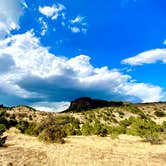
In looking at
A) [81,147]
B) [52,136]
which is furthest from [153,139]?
[52,136]

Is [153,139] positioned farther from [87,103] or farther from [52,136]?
[87,103]

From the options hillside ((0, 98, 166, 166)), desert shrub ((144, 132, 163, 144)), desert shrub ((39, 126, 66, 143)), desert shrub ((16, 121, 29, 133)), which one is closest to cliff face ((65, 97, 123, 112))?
hillside ((0, 98, 166, 166))

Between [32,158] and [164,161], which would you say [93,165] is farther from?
A: [164,161]

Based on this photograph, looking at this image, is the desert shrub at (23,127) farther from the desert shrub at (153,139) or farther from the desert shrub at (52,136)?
the desert shrub at (153,139)

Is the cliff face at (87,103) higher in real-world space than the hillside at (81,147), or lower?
higher

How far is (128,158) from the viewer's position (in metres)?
18.1

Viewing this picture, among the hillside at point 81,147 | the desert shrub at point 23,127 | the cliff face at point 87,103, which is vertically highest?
the cliff face at point 87,103

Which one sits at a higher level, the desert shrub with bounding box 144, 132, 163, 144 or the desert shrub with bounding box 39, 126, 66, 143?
the desert shrub with bounding box 39, 126, 66, 143

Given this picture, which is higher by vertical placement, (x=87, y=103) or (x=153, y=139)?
(x=87, y=103)

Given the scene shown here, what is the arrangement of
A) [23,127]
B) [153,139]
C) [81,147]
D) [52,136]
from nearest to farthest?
Result: [81,147] → [52,136] → [153,139] → [23,127]

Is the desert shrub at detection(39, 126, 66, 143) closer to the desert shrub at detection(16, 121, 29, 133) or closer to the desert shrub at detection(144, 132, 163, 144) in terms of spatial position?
the desert shrub at detection(144, 132, 163, 144)

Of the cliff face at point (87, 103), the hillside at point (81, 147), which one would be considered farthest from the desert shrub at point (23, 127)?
the cliff face at point (87, 103)

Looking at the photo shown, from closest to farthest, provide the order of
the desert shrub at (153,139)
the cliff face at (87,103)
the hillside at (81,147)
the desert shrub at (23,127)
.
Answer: the hillside at (81,147)
the desert shrub at (153,139)
the desert shrub at (23,127)
the cliff face at (87,103)

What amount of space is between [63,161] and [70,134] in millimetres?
21400
